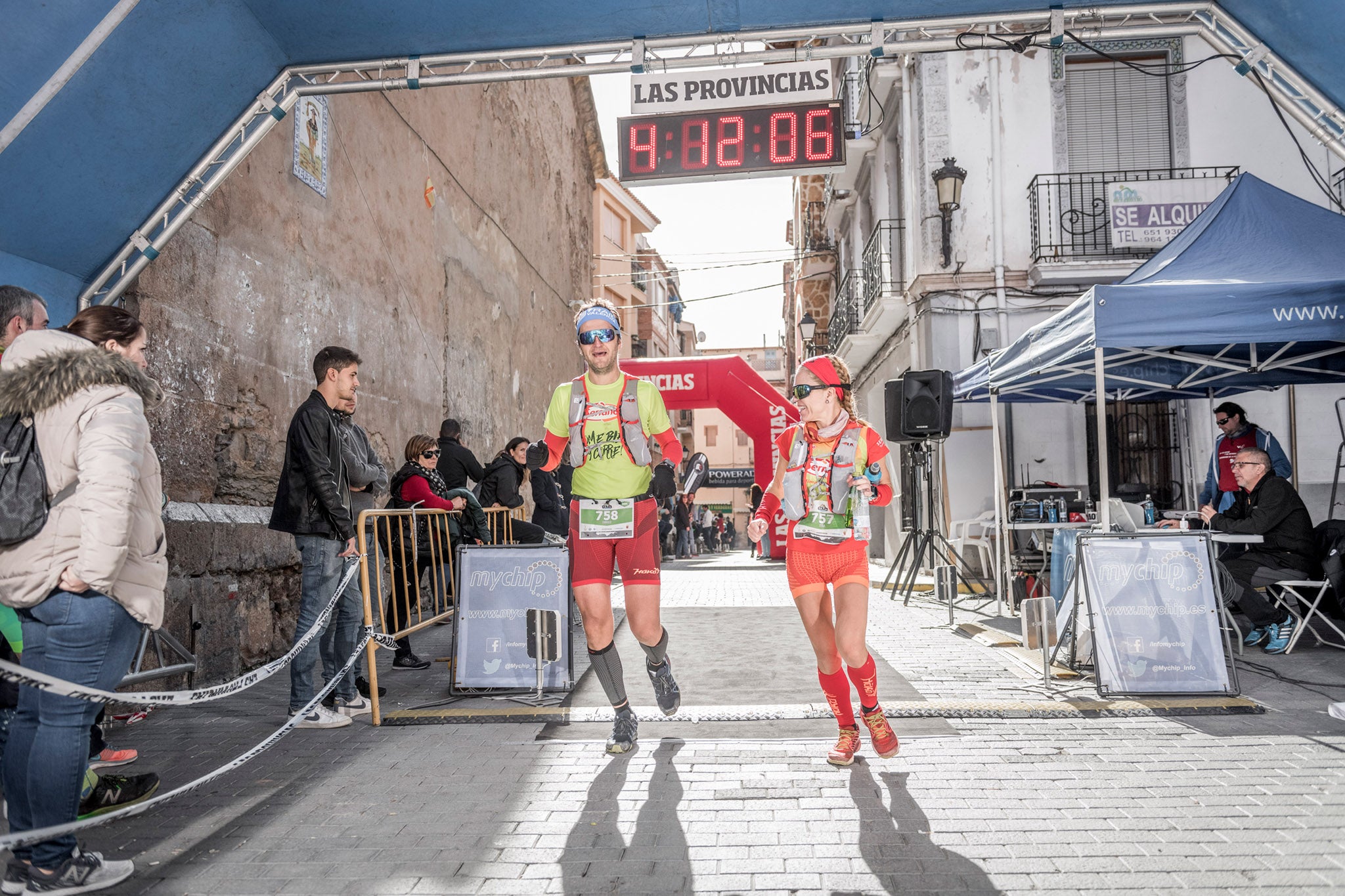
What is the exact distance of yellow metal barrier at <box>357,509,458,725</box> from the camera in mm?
5605

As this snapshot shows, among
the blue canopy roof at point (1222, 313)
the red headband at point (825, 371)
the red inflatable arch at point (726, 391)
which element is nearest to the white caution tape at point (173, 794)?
the red headband at point (825, 371)

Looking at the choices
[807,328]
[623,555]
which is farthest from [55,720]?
[807,328]

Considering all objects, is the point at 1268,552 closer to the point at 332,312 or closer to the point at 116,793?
the point at 116,793

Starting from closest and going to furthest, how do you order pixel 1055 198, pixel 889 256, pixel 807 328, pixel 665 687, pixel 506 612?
pixel 665 687 → pixel 506 612 → pixel 1055 198 → pixel 889 256 → pixel 807 328

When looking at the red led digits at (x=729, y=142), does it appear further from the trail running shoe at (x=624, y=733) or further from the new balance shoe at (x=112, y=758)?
the new balance shoe at (x=112, y=758)

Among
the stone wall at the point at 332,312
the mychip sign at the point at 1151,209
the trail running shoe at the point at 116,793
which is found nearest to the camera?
the trail running shoe at the point at 116,793

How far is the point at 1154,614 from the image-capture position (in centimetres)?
568

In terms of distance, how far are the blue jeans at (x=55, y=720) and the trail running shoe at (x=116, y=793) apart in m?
0.70

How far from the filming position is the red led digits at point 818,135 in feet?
31.9

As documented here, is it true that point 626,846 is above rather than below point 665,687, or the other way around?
below

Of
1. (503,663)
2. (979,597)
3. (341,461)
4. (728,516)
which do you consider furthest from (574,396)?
(728,516)

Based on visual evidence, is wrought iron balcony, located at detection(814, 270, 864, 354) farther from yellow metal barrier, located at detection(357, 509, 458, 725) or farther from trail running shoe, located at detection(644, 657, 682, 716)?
trail running shoe, located at detection(644, 657, 682, 716)

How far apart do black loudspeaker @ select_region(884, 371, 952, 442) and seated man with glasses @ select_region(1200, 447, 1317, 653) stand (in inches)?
122

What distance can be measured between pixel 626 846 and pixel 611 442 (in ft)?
6.68
